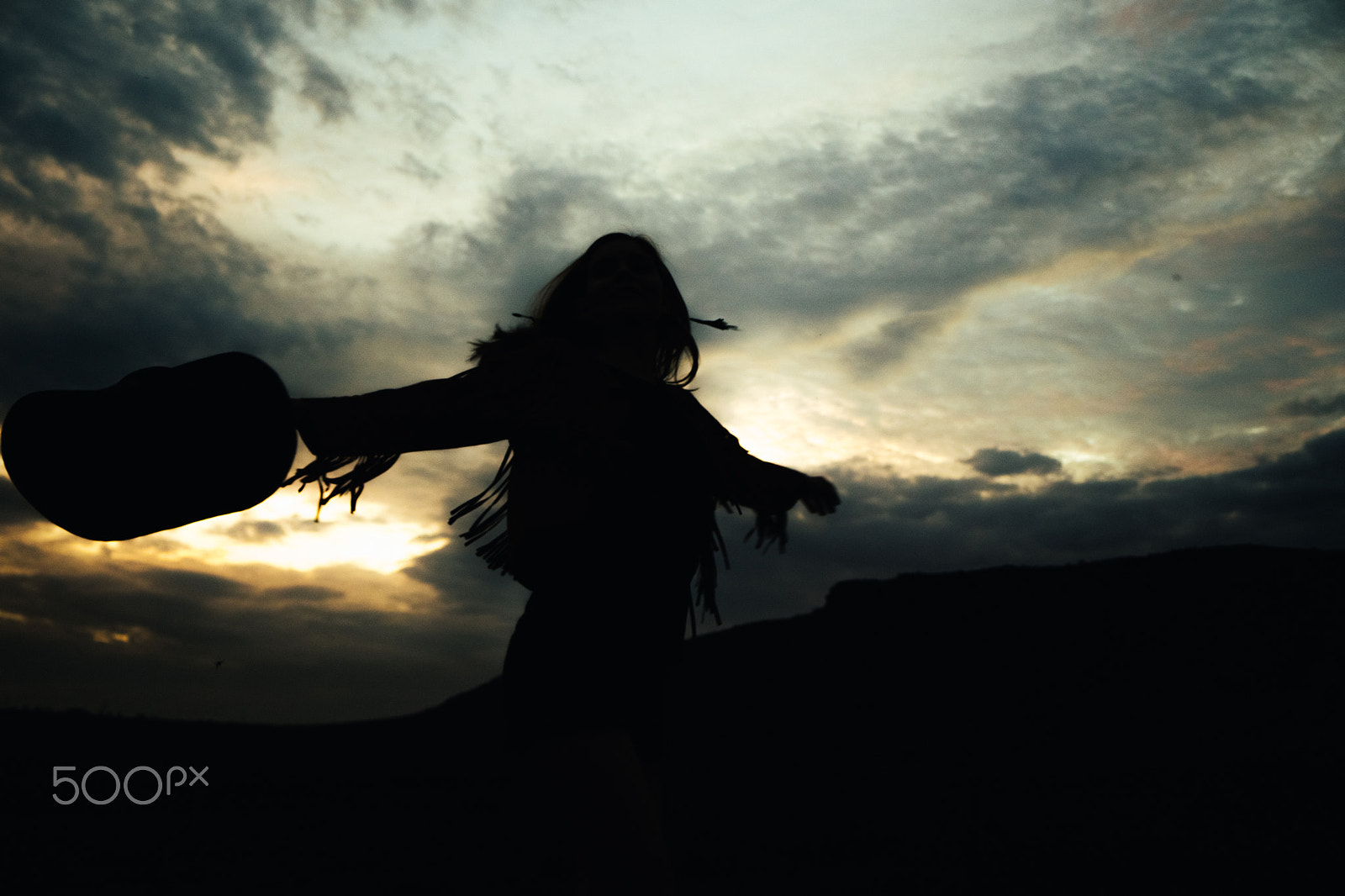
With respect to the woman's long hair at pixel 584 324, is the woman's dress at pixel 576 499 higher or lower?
lower

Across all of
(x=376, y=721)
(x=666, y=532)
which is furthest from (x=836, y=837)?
(x=376, y=721)

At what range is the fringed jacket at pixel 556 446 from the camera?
1619 mm

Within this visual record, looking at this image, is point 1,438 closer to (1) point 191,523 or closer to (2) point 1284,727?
(1) point 191,523

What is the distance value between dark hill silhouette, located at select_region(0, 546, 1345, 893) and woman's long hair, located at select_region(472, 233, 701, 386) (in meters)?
3.84

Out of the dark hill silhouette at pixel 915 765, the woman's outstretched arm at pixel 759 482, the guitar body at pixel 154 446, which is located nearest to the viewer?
the guitar body at pixel 154 446

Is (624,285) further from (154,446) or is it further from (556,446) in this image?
(154,446)

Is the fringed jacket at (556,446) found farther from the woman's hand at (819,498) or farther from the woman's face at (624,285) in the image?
the woman's hand at (819,498)

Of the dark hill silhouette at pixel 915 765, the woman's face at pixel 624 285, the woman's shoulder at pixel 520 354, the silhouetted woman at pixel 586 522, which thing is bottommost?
the dark hill silhouette at pixel 915 765

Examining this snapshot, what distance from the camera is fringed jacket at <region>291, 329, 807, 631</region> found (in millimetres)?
1619

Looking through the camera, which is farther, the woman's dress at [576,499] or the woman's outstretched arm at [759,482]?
the woman's outstretched arm at [759,482]

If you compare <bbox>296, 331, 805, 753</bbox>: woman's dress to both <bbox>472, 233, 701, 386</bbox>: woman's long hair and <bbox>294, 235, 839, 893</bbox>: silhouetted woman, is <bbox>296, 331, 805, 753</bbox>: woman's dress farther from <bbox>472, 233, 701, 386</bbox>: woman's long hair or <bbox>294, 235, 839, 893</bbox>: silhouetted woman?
<bbox>472, 233, 701, 386</bbox>: woman's long hair

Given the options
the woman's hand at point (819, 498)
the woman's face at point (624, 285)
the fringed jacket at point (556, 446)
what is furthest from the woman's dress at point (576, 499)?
the woman's hand at point (819, 498)

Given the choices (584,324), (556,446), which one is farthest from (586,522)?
(584,324)

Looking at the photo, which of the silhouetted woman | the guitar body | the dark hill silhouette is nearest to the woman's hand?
the silhouetted woman
